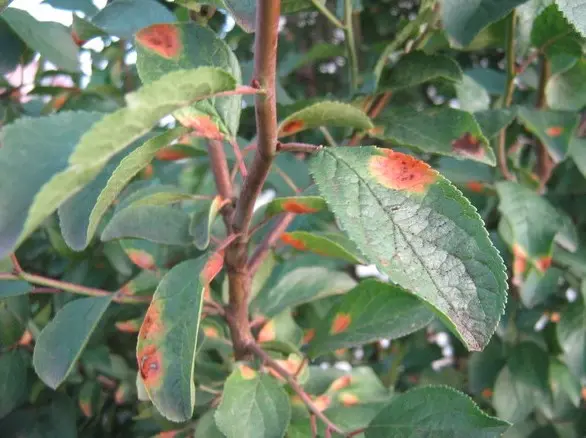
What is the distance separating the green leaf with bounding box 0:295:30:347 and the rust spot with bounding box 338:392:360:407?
0.34m

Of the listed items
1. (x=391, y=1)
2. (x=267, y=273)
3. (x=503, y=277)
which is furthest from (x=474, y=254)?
(x=391, y=1)

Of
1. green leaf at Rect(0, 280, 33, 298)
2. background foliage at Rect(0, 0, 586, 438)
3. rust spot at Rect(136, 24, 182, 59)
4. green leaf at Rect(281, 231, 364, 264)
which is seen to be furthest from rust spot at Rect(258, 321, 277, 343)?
rust spot at Rect(136, 24, 182, 59)

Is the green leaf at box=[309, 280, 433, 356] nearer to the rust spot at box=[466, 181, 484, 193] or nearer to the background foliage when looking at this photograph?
the background foliage

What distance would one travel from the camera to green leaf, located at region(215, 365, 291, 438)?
533mm

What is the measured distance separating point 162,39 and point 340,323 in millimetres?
325

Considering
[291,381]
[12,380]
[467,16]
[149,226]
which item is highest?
[467,16]

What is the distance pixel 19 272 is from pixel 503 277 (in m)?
0.42

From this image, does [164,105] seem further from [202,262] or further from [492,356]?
[492,356]

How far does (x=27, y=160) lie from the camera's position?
1.06 ft

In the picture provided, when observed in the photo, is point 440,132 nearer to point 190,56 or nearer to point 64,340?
point 190,56

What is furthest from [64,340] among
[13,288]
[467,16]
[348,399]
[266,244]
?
[467,16]

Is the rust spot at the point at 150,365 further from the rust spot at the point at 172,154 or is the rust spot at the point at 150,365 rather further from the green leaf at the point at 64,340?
the rust spot at the point at 172,154

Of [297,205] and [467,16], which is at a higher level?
[467,16]

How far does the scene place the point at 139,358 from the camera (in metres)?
0.48
